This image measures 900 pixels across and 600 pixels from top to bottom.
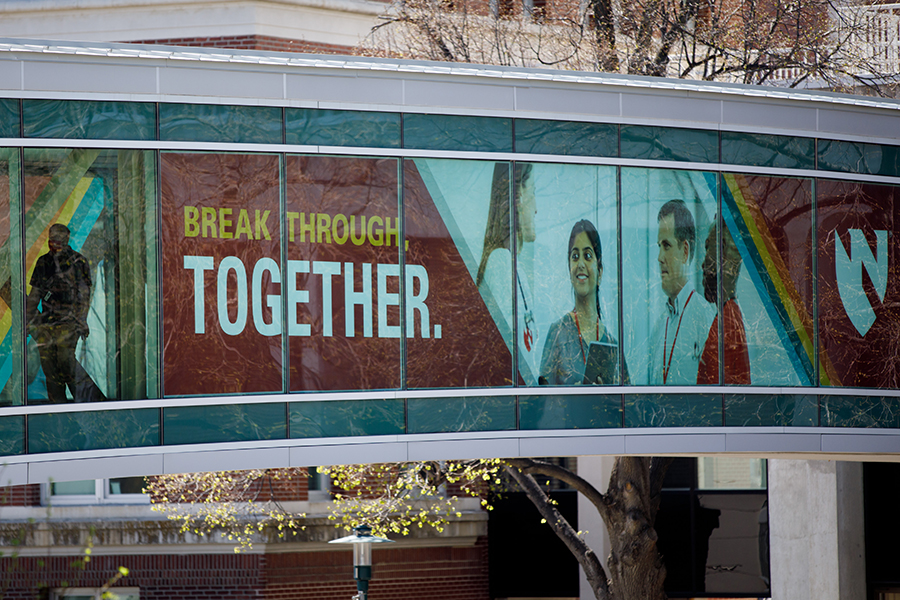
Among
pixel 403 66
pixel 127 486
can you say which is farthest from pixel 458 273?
pixel 127 486

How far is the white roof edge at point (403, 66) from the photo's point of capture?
10898mm

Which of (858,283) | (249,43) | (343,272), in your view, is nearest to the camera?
(343,272)

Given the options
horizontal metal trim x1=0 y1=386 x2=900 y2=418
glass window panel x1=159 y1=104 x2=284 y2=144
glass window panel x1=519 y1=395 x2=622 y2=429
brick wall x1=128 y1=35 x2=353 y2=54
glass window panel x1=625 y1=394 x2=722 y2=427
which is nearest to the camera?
horizontal metal trim x1=0 y1=386 x2=900 y2=418

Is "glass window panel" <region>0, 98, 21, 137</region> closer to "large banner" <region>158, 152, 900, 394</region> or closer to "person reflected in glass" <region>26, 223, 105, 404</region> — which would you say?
"person reflected in glass" <region>26, 223, 105, 404</region>

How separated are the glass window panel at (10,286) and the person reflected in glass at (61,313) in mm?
141

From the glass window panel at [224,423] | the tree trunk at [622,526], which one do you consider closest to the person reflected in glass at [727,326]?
the tree trunk at [622,526]

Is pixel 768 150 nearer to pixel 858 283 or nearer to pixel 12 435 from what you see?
pixel 858 283

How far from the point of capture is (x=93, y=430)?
10.8 meters

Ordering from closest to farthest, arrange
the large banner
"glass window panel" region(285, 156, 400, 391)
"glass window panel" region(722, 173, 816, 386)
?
the large banner < "glass window panel" region(285, 156, 400, 391) < "glass window panel" region(722, 173, 816, 386)

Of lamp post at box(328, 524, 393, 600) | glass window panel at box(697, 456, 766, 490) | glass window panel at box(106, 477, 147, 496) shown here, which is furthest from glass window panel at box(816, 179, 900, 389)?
glass window panel at box(106, 477, 147, 496)

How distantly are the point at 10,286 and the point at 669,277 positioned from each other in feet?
23.3

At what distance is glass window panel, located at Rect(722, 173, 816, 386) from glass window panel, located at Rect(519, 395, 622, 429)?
1.51m

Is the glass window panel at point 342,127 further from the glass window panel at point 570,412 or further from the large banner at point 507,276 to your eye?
the glass window panel at point 570,412

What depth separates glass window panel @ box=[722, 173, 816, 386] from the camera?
1282 cm
